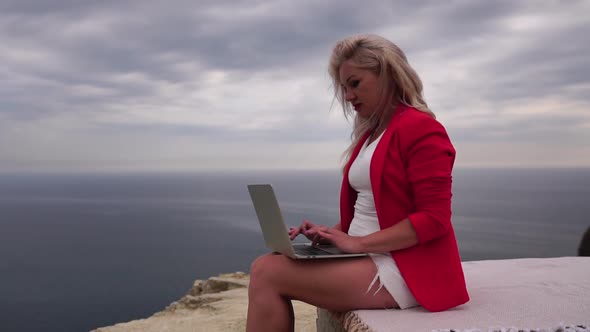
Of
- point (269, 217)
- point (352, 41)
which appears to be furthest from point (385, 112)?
point (269, 217)

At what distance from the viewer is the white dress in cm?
239

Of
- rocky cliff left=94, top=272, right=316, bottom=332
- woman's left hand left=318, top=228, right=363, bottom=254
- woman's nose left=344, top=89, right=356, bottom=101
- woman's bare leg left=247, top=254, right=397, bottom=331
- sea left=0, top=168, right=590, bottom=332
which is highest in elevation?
woman's nose left=344, top=89, right=356, bottom=101

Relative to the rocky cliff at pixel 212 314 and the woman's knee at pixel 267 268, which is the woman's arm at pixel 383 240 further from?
the rocky cliff at pixel 212 314

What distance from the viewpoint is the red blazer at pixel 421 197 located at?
2.28 metres

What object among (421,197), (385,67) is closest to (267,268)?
(421,197)

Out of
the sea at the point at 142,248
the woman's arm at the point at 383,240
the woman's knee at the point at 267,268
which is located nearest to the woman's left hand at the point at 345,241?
the woman's arm at the point at 383,240

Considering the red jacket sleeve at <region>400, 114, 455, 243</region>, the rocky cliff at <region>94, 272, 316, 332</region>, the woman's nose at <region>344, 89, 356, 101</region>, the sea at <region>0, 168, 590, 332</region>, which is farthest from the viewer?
the sea at <region>0, 168, 590, 332</region>

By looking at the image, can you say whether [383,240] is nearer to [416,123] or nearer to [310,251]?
[310,251]

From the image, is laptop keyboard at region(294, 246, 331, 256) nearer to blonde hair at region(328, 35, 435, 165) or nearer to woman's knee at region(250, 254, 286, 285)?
woman's knee at region(250, 254, 286, 285)

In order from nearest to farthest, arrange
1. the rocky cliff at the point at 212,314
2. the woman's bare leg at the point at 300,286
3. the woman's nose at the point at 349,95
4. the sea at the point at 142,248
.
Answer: the woman's bare leg at the point at 300,286 → the woman's nose at the point at 349,95 → the rocky cliff at the point at 212,314 → the sea at the point at 142,248

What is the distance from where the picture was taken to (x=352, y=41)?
8.16 feet

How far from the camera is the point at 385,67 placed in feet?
7.95

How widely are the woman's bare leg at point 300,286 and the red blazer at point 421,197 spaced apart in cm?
19

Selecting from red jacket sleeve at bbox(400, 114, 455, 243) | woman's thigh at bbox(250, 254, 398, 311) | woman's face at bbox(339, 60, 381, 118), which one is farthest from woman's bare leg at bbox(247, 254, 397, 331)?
woman's face at bbox(339, 60, 381, 118)
